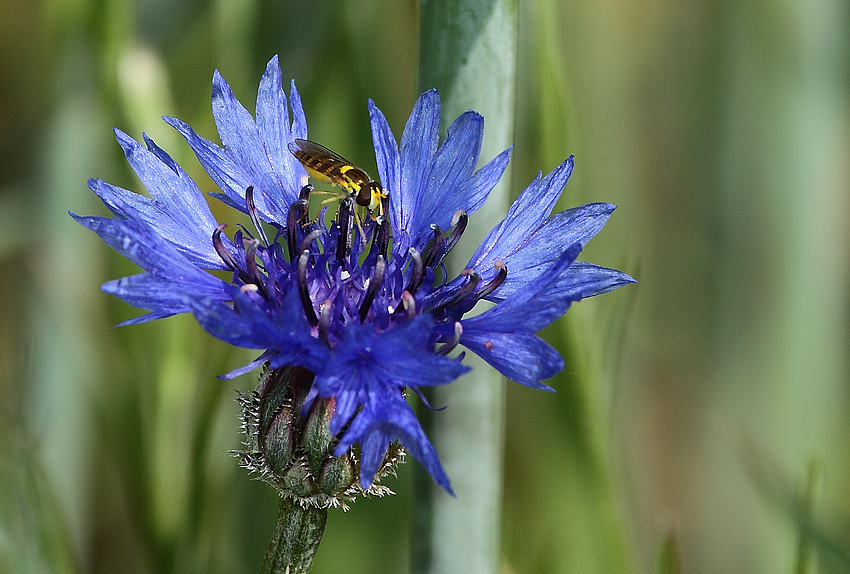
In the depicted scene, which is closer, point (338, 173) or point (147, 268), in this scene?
point (147, 268)

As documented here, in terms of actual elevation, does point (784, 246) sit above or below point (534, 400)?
above

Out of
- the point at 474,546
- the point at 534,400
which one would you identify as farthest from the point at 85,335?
the point at 474,546

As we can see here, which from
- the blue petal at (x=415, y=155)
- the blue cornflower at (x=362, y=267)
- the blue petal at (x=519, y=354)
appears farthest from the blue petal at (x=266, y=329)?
the blue petal at (x=415, y=155)

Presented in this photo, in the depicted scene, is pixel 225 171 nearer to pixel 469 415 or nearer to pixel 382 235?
pixel 382 235

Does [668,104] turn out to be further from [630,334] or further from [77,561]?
[77,561]

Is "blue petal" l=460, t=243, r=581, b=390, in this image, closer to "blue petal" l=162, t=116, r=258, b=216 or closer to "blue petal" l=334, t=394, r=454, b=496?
"blue petal" l=334, t=394, r=454, b=496

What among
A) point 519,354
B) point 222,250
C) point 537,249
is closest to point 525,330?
point 519,354

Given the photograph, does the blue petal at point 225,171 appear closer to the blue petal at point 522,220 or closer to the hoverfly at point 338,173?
the hoverfly at point 338,173
